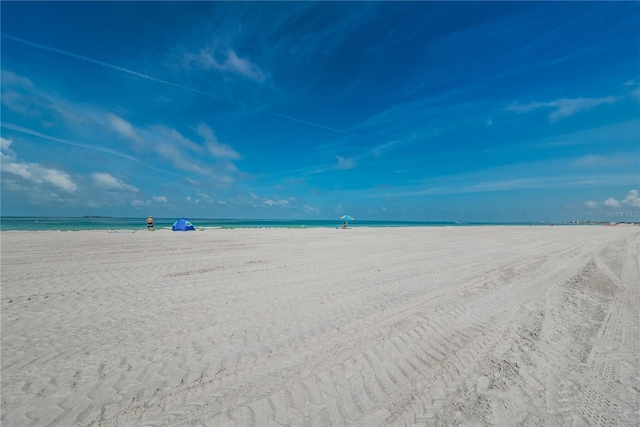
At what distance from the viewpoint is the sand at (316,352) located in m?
2.97

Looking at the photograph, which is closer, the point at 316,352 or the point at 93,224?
the point at 316,352

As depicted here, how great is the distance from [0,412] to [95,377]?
81cm

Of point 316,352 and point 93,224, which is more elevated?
point 93,224

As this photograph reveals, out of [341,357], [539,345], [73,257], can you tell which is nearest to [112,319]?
[341,357]

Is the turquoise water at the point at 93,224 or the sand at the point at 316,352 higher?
the turquoise water at the point at 93,224

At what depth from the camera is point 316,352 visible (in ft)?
13.6

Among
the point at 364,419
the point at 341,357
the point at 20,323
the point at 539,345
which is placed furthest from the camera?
the point at 20,323

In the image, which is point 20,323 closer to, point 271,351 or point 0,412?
point 0,412

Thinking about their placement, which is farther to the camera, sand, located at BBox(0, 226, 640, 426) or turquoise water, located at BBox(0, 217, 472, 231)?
turquoise water, located at BBox(0, 217, 472, 231)

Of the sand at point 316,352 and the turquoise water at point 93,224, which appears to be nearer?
the sand at point 316,352

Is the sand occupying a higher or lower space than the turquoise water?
lower

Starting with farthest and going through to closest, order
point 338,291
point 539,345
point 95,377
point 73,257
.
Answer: point 73,257
point 338,291
point 539,345
point 95,377

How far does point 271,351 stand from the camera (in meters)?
4.17

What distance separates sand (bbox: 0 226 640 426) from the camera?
297 cm
